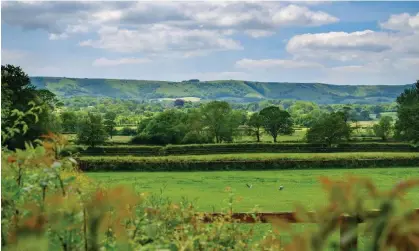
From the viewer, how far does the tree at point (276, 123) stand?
217 feet

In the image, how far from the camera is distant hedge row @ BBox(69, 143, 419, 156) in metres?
40.4

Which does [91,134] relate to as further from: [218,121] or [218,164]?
[218,164]

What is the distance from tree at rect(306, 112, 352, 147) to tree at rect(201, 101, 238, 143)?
1348 cm

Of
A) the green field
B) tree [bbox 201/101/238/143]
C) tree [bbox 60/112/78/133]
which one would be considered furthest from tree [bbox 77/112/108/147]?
the green field

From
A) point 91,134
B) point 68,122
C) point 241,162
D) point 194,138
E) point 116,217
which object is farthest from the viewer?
point 68,122

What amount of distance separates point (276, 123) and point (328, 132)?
49.3 ft

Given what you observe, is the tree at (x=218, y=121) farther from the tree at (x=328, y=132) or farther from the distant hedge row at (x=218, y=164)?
the distant hedge row at (x=218, y=164)

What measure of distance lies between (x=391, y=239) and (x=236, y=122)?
209 ft

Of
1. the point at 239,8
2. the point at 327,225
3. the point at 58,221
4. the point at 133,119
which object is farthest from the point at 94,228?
Answer: the point at 133,119

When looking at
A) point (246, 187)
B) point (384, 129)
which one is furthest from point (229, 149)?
point (384, 129)

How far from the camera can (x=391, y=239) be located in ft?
3.00

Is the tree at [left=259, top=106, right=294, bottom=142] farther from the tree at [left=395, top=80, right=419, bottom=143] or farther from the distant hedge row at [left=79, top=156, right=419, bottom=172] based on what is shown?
the distant hedge row at [left=79, top=156, right=419, bottom=172]

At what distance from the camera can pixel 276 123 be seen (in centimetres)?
6644

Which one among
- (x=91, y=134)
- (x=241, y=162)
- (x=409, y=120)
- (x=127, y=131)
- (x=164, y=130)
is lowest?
(x=127, y=131)
